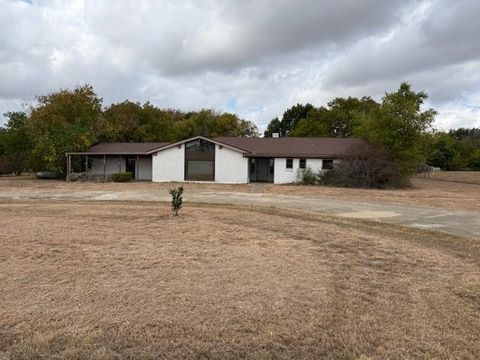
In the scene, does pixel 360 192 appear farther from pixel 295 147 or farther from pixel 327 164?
pixel 295 147

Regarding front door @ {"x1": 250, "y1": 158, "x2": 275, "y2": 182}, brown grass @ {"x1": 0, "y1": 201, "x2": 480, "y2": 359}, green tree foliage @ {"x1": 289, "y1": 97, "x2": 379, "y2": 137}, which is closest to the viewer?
brown grass @ {"x1": 0, "y1": 201, "x2": 480, "y2": 359}

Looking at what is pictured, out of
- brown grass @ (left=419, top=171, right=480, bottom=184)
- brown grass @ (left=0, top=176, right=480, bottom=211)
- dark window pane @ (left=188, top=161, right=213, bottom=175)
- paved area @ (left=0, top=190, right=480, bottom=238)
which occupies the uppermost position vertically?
dark window pane @ (left=188, top=161, right=213, bottom=175)

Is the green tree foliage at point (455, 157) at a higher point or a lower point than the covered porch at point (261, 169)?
higher

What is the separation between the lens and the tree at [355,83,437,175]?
3009 cm

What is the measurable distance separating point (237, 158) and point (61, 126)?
17178 millimetres

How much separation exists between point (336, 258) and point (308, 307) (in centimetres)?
265

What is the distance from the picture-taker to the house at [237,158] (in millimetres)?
31734

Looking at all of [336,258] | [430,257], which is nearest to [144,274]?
[336,258]

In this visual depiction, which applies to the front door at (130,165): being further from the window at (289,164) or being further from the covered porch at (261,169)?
the window at (289,164)

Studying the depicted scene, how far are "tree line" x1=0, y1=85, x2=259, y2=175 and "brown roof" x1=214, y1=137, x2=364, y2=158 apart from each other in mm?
13530

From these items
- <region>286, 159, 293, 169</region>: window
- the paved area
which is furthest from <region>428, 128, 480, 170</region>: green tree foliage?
the paved area

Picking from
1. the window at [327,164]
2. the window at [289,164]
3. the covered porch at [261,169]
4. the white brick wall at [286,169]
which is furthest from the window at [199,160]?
the window at [327,164]

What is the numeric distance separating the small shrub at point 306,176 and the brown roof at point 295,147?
3.66 feet

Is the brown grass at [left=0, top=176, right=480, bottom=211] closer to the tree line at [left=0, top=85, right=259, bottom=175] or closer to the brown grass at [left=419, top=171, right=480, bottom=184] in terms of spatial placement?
the tree line at [left=0, top=85, right=259, bottom=175]
